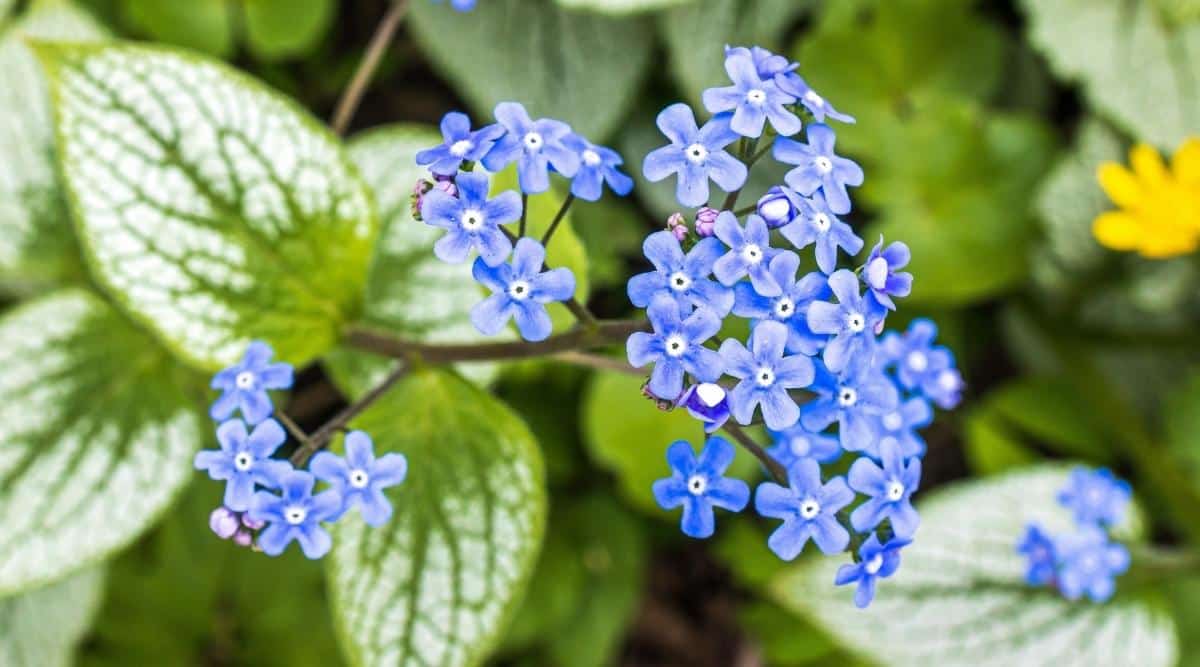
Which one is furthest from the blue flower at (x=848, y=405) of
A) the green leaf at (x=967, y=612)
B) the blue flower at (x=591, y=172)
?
the green leaf at (x=967, y=612)

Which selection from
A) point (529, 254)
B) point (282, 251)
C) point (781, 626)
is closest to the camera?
point (529, 254)

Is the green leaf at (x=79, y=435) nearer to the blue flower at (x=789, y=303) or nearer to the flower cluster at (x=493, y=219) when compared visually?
the flower cluster at (x=493, y=219)

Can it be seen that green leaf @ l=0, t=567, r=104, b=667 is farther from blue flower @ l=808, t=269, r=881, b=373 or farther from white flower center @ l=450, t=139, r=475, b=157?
blue flower @ l=808, t=269, r=881, b=373

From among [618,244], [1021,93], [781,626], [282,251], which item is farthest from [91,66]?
[1021,93]

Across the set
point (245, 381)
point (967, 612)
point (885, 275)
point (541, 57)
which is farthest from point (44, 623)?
point (967, 612)

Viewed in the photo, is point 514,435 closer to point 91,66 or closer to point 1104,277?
point 91,66

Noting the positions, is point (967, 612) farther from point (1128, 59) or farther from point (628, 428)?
point (1128, 59)
